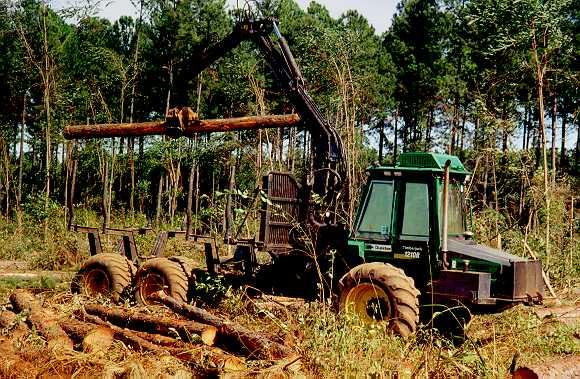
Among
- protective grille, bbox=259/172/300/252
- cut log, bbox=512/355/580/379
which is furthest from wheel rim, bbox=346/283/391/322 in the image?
cut log, bbox=512/355/580/379

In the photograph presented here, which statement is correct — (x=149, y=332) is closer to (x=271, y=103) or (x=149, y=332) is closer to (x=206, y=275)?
(x=206, y=275)

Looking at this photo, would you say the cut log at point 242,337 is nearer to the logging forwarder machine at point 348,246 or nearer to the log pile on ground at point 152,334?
the log pile on ground at point 152,334

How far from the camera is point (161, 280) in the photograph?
10266 millimetres

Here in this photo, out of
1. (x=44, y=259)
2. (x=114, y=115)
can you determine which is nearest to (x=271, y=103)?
(x=114, y=115)

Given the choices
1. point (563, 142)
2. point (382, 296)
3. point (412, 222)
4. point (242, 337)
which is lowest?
point (242, 337)

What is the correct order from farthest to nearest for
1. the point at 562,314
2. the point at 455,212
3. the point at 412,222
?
the point at 562,314 → the point at 455,212 → the point at 412,222

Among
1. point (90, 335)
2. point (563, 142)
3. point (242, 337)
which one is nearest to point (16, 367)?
point (90, 335)

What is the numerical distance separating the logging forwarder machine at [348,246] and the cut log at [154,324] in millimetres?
1170

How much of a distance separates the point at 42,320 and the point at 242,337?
304cm

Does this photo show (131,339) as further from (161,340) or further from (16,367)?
(16,367)

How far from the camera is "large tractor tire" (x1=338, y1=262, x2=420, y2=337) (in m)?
8.14

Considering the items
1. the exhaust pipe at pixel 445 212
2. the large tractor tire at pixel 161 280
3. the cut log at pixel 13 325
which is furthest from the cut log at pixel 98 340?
the exhaust pipe at pixel 445 212

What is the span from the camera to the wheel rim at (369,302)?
836 centimetres

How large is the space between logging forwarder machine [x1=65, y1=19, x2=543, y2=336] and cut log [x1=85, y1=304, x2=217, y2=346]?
1.17 metres
